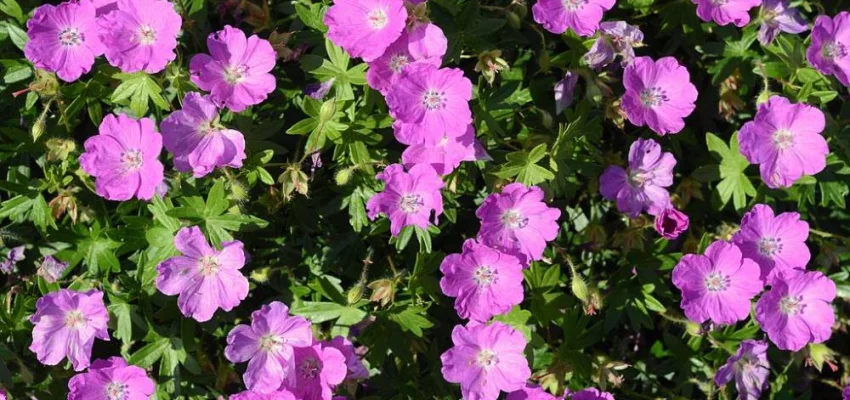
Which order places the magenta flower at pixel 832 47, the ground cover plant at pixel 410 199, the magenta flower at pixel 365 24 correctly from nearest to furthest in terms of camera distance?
1. the magenta flower at pixel 365 24
2. the ground cover plant at pixel 410 199
3. the magenta flower at pixel 832 47

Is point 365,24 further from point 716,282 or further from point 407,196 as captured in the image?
point 716,282

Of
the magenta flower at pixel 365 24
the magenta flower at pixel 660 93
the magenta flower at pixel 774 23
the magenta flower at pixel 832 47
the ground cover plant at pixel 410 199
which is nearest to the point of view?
the magenta flower at pixel 365 24

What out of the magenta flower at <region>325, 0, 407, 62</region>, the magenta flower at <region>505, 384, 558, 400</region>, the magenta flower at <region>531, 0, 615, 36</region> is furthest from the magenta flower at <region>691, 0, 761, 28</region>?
the magenta flower at <region>505, 384, 558, 400</region>

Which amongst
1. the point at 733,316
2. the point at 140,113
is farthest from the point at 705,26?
the point at 140,113

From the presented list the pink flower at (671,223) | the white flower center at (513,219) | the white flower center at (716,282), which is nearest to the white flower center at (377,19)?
the white flower center at (513,219)

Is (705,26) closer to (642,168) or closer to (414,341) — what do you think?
(642,168)

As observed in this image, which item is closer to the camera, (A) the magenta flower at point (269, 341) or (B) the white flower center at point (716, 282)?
(A) the magenta flower at point (269, 341)

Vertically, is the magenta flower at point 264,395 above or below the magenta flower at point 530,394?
above

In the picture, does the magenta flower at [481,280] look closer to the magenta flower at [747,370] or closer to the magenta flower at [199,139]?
the magenta flower at [199,139]
